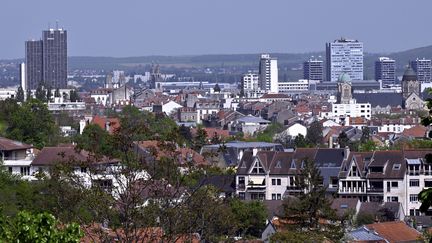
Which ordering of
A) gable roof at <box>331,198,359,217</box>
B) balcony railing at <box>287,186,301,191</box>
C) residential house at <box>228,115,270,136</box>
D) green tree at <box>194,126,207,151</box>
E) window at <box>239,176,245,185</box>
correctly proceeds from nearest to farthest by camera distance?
green tree at <box>194,126,207,151</box>
balcony railing at <box>287,186,301,191</box>
gable roof at <box>331,198,359,217</box>
window at <box>239,176,245,185</box>
residential house at <box>228,115,270,136</box>

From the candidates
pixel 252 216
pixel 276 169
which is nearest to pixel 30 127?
pixel 276 169

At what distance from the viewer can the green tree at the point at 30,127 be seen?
191 ft

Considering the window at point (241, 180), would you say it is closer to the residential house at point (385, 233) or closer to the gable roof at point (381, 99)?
the residential house at point (385, 233)

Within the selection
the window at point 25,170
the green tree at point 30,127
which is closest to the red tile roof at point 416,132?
the green tree at point 30,127

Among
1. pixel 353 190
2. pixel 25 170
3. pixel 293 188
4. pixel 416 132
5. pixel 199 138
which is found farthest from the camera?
pixel 416 132

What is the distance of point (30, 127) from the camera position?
60.4 meters

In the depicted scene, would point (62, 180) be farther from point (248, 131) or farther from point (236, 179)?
point (248, 131)

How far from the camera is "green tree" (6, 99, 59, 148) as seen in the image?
58125 mm

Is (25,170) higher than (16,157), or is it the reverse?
(16,157)

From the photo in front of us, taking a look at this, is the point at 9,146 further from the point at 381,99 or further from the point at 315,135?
the point at 381,99

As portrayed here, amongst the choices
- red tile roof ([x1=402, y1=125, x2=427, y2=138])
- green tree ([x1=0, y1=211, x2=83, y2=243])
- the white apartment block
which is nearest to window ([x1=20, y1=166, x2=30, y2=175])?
the white apartment block

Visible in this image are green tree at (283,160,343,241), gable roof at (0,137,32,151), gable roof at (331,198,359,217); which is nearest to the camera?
green tree at (283,160,343,241)

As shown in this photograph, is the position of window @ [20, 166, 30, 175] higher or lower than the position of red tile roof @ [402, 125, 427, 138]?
higher

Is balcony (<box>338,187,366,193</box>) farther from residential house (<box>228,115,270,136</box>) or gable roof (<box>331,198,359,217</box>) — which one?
residential house (<box>228,115,270,136</box>)
